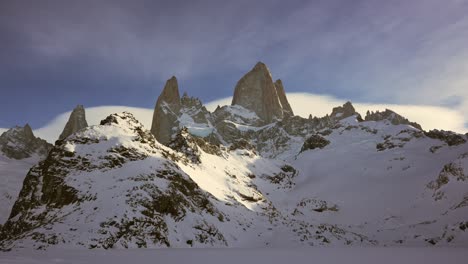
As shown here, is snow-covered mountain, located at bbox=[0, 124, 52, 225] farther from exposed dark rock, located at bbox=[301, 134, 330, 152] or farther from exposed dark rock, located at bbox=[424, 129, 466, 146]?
exposed dark rock, located at bbox=[424, 129, 466, 146]

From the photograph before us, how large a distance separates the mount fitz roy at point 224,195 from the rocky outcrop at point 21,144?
→ 67.2 metres

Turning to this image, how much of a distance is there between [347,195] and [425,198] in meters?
16.9

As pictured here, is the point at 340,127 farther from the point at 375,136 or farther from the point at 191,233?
the point at 191,233

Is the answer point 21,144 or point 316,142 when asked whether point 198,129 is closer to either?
point 316,142

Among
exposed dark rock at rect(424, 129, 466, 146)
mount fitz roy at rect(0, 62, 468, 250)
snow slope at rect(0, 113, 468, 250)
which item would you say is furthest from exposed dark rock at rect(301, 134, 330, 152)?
exposed dark rock at rect(424, 129, 466, 146)

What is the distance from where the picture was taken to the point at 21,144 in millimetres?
180500

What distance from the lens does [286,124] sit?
194 m

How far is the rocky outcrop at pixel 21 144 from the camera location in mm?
173500

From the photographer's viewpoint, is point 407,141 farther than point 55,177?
Yes

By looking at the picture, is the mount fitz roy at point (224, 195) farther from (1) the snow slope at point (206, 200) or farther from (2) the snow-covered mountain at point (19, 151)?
(2) the snow-covered mountain at point (19, 151)

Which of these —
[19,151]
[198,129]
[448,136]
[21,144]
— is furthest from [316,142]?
[21,144]

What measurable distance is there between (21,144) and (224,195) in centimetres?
15802

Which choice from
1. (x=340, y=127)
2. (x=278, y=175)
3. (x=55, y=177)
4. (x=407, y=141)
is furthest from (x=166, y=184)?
(x=340, y=127)

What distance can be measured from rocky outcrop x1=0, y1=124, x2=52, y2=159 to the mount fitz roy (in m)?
67.2
